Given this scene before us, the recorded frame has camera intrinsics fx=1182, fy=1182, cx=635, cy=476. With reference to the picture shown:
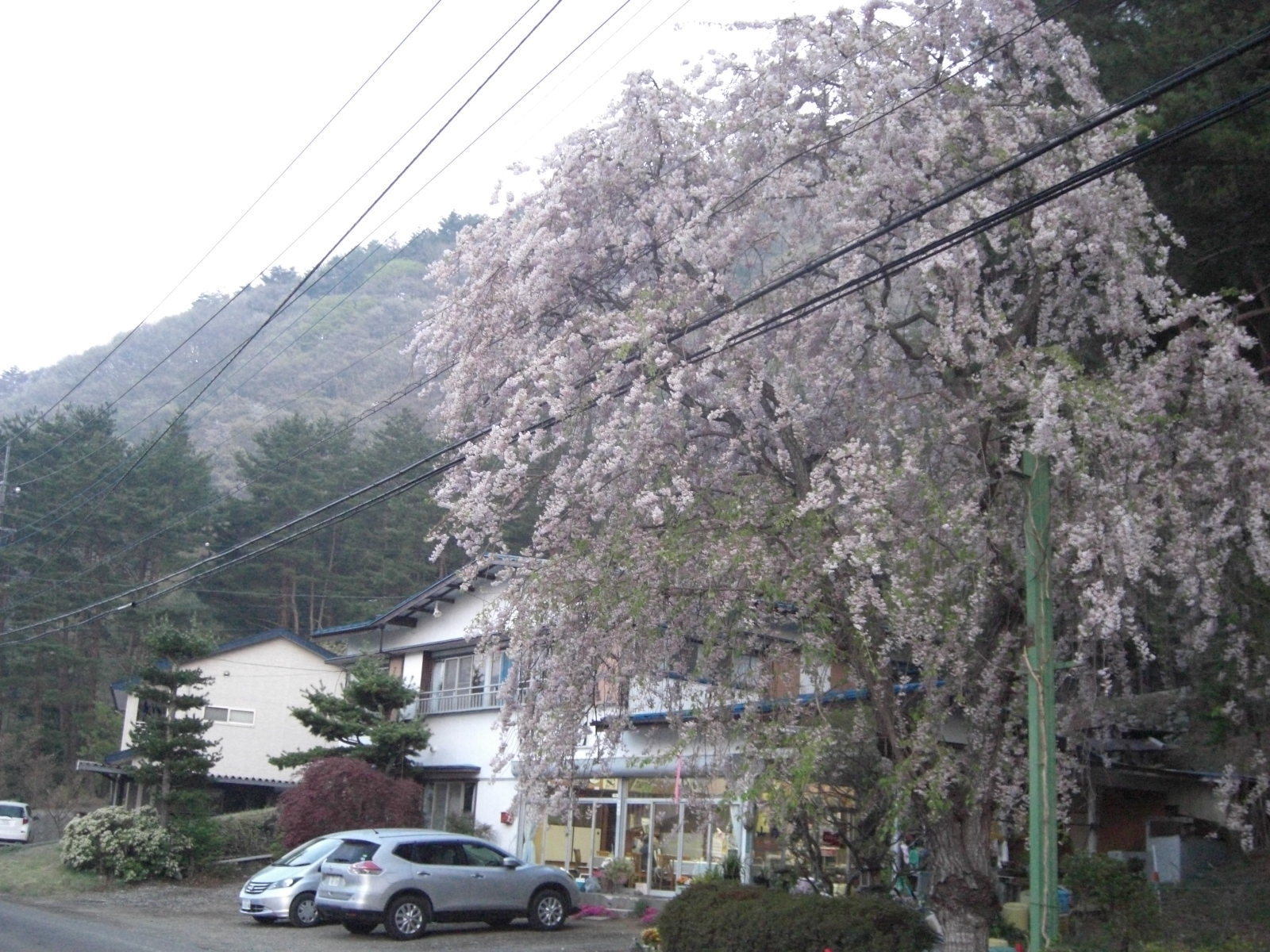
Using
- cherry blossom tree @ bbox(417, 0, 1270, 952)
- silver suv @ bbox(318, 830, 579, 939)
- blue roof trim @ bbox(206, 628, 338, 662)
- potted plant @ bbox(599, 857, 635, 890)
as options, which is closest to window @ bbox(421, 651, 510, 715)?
potted plant @ bbox(599, 857, 635, 890)

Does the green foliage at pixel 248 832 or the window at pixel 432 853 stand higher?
the window at pixel 432 853

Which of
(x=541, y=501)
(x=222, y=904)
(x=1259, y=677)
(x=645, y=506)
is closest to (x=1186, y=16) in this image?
(x=1259, y=677)

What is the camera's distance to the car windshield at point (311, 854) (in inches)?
797

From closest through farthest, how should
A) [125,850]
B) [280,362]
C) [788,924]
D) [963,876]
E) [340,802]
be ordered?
[963,876] → [788,924] → [340,802] → [125,850] → [280,362]

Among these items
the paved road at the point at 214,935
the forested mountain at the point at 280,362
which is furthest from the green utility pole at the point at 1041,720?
the forested mountain at the point at 280,362

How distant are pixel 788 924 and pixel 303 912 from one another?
1021 cm

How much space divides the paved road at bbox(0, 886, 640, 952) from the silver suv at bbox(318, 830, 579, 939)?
12.6 inches

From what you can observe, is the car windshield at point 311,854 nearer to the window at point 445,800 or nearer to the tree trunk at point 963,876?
the window at point 445,800

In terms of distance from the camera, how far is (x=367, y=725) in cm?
2967

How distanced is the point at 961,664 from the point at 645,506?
3.36 metres

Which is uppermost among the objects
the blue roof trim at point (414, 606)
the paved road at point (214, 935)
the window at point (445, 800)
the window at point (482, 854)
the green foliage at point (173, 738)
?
the blue roof trim at point (414, 606)

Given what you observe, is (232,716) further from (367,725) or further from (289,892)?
(289,892)

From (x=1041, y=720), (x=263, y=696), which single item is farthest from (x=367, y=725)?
(x=1041, y=720)

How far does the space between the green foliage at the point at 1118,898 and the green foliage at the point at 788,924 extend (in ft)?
6.10
